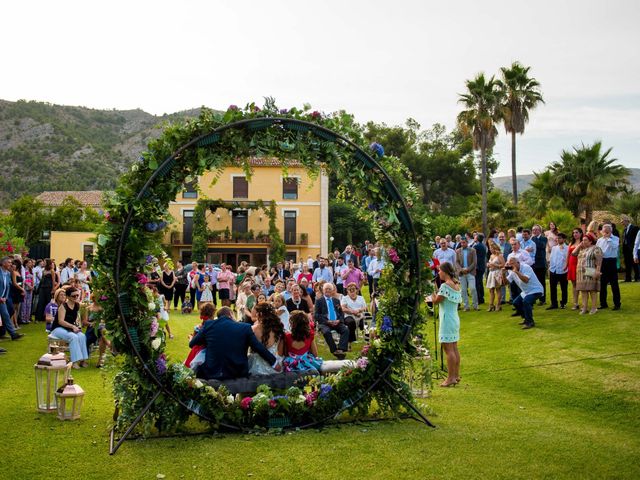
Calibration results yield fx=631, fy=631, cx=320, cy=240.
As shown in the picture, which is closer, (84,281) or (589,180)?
(84,281)

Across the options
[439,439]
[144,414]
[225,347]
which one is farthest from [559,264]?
[144,414]

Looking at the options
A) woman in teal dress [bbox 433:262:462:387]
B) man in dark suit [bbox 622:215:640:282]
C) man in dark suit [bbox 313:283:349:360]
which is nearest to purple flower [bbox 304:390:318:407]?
woman in teal dress [bbox 433:262:462:387]

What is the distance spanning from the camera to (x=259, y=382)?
8.53 metres

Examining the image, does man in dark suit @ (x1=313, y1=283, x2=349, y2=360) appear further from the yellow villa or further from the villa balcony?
the yellow villa

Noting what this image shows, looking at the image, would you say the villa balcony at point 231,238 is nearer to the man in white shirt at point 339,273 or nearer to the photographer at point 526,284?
the man in white shirt at point 339,273

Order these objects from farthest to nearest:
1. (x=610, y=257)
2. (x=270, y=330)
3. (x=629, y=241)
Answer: (x=629, y=241) → (x=610, y=257) → (x=270, y=330)

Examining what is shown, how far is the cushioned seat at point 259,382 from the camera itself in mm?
8328

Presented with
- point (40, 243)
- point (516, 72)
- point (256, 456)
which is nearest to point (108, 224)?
point (256, 456)

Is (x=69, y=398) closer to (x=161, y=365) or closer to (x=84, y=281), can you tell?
(x=161, y=365)

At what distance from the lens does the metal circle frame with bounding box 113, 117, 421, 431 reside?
770 centimetres

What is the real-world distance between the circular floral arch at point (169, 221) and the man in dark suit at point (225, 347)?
37 centimetres

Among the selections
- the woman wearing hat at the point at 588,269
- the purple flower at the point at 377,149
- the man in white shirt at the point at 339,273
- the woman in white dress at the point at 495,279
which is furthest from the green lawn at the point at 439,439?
the man in white shirt at the point at 339,273

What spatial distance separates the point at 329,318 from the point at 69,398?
7.04 meters

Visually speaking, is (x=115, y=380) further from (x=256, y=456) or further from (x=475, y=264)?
(x=475, y=264)
